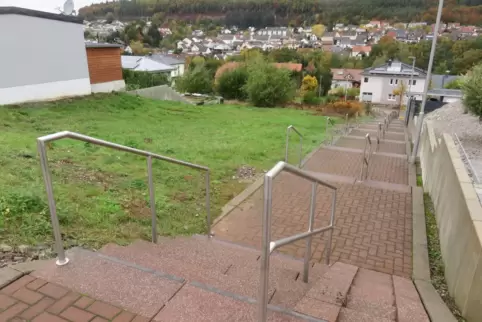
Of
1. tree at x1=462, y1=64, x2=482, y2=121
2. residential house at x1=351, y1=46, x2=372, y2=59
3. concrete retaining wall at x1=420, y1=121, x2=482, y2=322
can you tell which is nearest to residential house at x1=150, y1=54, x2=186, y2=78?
tree at x1=462, y1=64, x2=482, y2=121

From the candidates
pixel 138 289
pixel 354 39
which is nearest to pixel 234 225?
pixel 138 289

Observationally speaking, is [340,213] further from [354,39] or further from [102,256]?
[354,39]

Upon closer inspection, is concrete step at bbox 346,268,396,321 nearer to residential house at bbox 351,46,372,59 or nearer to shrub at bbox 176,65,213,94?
shrub at bbox 176,65,213,94

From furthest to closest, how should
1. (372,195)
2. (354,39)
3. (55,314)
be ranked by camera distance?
(354,39) → (372,195) → (55,314)

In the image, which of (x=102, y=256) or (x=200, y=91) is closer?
(x=102, y=256)

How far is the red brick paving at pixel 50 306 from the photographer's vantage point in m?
2.04

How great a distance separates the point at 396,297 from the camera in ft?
10.1

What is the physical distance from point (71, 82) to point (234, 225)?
38.3ft

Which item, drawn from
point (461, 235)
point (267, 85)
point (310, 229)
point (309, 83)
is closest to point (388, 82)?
point (309, 83)

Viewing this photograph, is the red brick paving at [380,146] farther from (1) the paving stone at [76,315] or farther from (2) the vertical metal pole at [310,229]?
(1) the paving stone at [76,315]

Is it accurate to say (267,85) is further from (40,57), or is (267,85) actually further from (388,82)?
(388,82)

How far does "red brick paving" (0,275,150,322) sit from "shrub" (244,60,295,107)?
25702mm

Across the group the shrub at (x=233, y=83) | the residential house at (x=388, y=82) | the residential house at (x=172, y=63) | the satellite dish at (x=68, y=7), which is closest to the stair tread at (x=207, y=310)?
the satellite dish at (x=68, y=7)

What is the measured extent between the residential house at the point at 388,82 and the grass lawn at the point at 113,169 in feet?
155
